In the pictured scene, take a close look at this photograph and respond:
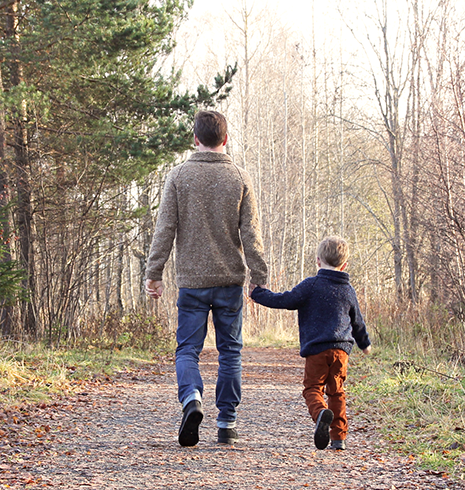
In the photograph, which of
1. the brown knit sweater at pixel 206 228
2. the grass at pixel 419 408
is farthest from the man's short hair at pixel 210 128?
the grass at pixel 419 408

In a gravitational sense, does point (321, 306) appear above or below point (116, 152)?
below

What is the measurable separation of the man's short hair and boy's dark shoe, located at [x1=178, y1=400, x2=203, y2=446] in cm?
164

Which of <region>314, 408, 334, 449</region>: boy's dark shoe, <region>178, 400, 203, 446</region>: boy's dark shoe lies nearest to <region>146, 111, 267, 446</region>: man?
<region>178, 400, 203, 446</region>: boy's dark shoe

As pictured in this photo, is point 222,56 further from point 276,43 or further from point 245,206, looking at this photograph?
point 245,206

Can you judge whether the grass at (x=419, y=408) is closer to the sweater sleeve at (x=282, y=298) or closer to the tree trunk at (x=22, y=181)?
the sweater sleeve at (x=282, y=298)

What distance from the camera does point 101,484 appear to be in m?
2.95

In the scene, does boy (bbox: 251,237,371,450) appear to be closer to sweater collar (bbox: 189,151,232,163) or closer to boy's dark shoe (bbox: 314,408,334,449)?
boy's dark shoe (bbox: 314,408,334,449)

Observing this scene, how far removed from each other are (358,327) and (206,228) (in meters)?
1.20

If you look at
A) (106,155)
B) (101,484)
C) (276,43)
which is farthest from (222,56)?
(101,484)

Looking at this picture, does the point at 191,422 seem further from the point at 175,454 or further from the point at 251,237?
the point at 251,237

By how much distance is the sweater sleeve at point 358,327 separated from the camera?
3938 mm

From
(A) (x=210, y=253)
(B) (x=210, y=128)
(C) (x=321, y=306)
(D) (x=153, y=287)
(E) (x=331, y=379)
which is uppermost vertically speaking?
(B) (x=210, y=128)

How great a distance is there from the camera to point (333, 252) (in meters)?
3.89

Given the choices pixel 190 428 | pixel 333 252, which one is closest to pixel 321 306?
pixel 333 252
